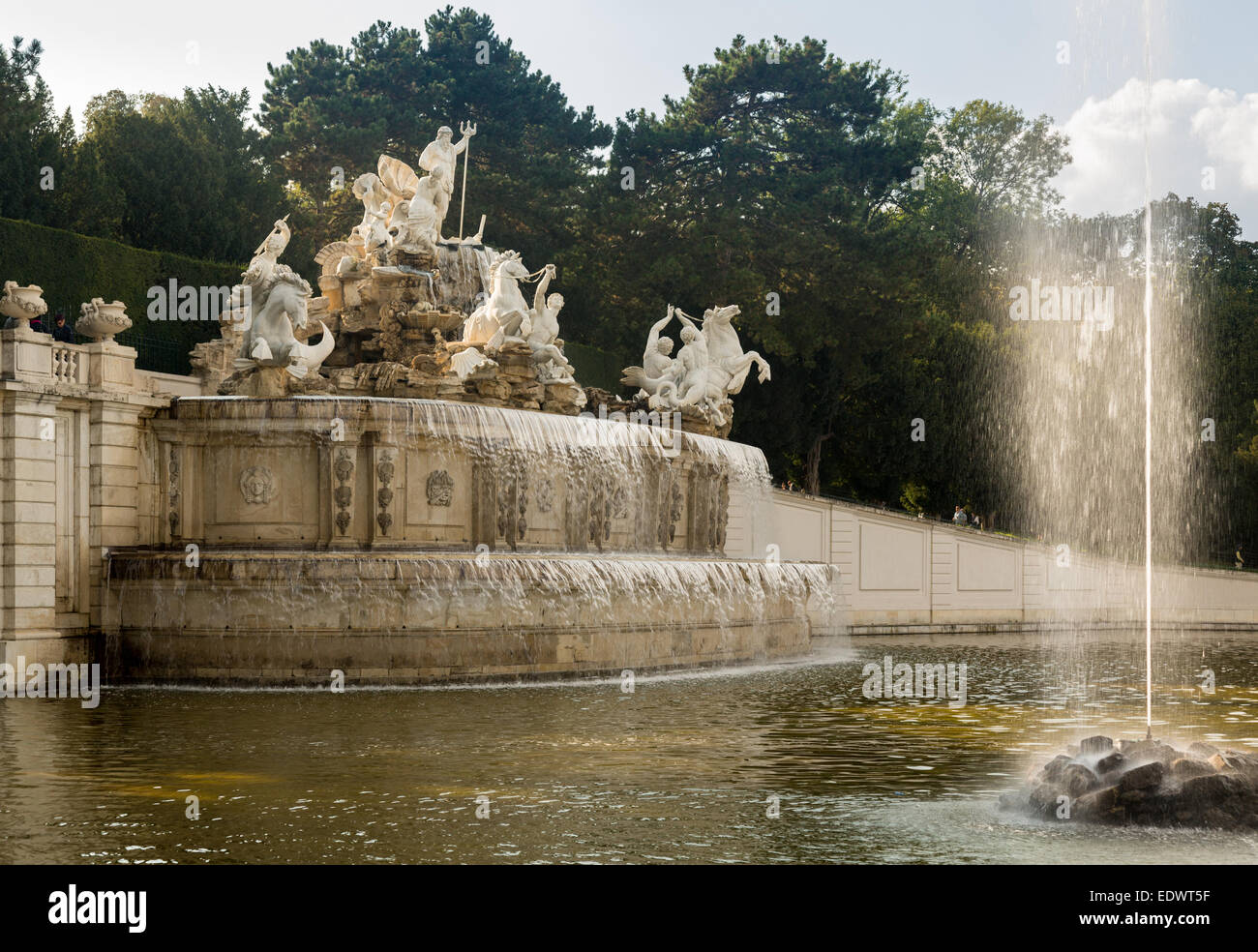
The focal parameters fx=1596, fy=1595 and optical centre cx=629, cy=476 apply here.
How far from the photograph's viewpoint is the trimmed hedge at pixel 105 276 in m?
29.1

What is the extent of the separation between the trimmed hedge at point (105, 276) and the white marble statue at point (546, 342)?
6.70 m

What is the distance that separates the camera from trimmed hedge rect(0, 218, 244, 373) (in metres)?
29.1

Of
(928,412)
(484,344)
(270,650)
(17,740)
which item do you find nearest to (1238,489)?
(928,412)

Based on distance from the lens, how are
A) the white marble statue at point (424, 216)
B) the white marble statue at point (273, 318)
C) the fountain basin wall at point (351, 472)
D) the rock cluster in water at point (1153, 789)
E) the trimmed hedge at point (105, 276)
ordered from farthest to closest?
the white marble statue at point (424, 216)
the trimmed hedge at point (105, 276)
the white marble statue at point (273, 318)
the fountain basin wall at point (351, 472)
the rock cluster in water at point (1153, 789)

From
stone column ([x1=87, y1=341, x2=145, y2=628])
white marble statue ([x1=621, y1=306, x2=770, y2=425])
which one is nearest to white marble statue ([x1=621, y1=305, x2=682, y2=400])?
white marble statue ([x1=621, y1=306, x2=770, y2=425])

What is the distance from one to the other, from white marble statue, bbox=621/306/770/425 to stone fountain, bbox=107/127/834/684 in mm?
2794

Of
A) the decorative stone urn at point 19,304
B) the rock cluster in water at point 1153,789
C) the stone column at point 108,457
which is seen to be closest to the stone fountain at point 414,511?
the stone column at point 108,457

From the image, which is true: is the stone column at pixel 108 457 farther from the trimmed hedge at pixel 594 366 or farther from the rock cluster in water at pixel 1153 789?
the trimmed hedge at pixel 594 366

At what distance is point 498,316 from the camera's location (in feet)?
88.5

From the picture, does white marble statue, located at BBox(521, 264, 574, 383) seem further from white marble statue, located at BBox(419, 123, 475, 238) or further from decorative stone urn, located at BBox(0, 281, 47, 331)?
decorative stone urn, located at BBox(0, 281, 47, 331)

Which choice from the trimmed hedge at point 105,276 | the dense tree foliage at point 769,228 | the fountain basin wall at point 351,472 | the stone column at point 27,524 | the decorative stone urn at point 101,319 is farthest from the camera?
the dense tree foliage at point 769,228

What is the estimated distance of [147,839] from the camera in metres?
9.62
